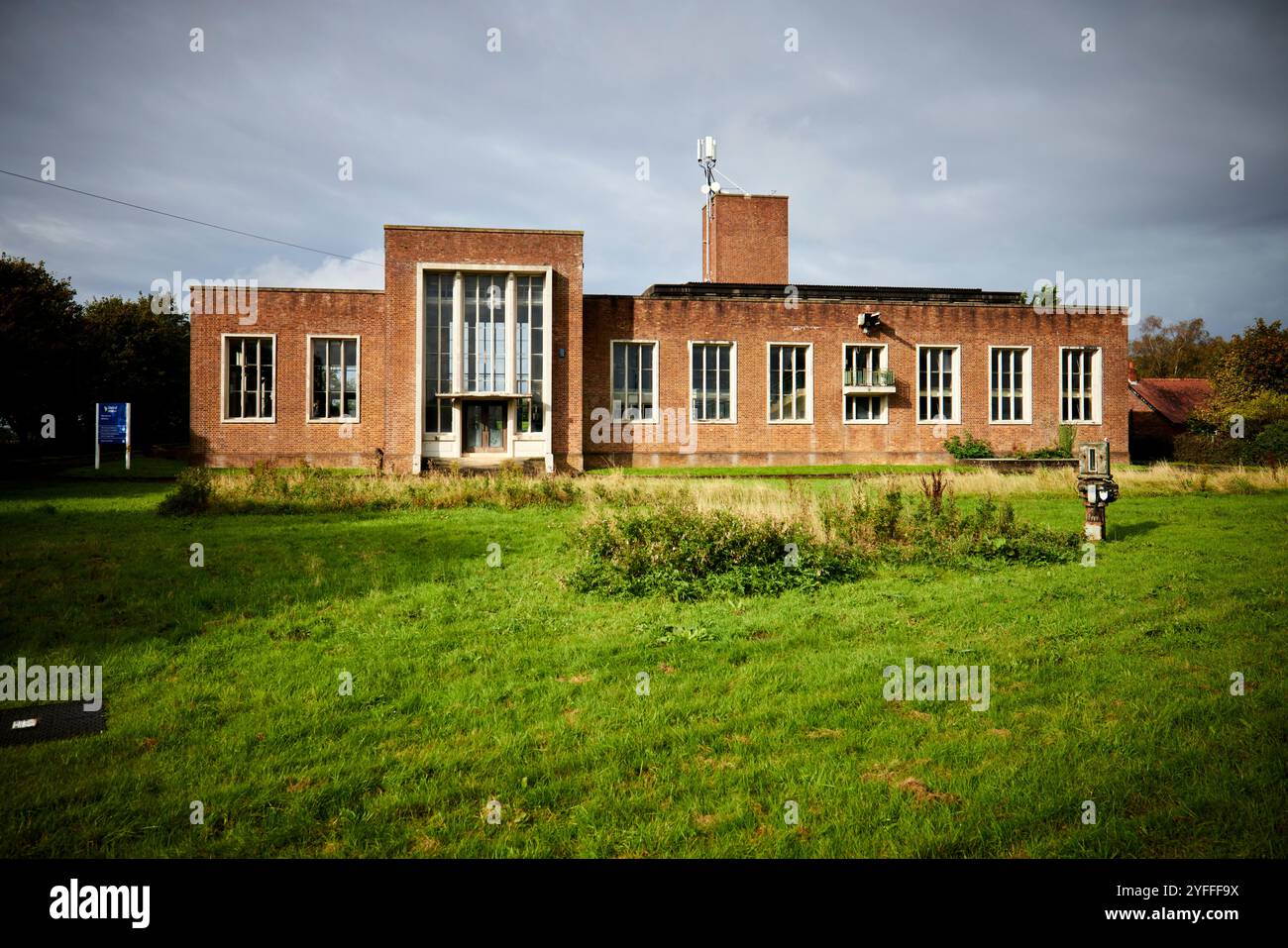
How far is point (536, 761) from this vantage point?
3910 mm

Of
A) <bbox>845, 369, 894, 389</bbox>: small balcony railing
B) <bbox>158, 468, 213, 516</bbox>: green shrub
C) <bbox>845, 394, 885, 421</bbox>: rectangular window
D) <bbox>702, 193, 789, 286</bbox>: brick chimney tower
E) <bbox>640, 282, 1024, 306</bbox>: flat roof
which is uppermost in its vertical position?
<bbox>702, 193, 789, 286</bbox>: brick chimney tower

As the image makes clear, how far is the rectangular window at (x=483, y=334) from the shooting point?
28547 millimetres

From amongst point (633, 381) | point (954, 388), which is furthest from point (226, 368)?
point (954, 388)

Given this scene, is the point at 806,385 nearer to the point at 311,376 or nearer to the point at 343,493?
the point at 311,376

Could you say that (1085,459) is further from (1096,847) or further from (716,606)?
(1096,847)

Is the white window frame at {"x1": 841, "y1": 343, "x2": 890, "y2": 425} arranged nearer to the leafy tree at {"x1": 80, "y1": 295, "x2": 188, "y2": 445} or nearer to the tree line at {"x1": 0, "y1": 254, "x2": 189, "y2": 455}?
the tree line at {"x1": 0, "y1": 254, "x2": 189, "y2": 455}

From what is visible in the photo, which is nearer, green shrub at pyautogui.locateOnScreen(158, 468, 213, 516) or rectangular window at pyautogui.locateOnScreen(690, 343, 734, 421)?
green shrub at pyautogui.locateOnScreen(158, 468, 213, 516)

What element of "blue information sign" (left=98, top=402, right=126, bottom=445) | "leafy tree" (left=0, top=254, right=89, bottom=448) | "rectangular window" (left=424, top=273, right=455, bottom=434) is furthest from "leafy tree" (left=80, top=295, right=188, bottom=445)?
"rectangular window" (left=424, top=273, right=455, bottom=434)

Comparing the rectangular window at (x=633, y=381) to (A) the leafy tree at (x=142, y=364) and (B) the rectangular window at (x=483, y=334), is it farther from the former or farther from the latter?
(A) the leafy tree at (x=142, y=364)

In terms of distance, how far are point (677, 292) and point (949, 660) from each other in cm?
2985

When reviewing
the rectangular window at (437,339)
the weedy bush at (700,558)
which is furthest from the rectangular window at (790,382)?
the weedy bush at (700,558)

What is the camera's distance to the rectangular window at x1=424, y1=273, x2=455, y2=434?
28.4m

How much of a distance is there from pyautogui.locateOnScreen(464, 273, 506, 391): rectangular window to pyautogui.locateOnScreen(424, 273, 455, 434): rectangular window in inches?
27.7
